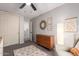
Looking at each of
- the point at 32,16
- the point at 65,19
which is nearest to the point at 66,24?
the point at 65,19

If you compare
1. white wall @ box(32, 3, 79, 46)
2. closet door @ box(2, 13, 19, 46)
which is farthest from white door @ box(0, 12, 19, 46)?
white wall @ box(32, 3, 79, 46)

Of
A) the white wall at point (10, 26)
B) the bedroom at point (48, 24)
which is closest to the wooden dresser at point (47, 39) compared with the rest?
the bedroom at point (48, 24)

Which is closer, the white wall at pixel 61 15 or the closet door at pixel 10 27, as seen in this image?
the white wall at pixel 61 15

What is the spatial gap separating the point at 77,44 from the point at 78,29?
15 cm

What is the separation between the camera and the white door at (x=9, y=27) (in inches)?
35.2

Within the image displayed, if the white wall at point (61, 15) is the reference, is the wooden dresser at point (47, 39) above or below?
below

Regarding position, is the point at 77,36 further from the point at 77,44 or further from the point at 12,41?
the point at 12,41

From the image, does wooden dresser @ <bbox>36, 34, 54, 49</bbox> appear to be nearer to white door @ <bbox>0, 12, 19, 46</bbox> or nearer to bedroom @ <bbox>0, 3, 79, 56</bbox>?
bedroom @ <bbox>0, 3, 79, 56</bbox>

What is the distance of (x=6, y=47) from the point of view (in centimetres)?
95

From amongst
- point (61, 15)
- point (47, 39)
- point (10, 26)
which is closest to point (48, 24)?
point (61, 15)

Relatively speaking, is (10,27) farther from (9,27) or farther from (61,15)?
(61,15)

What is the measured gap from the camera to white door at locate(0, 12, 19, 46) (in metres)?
0.89

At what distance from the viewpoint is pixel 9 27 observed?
892 millimetres

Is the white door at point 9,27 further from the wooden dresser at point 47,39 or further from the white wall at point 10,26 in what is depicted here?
the wooden dresser at point 47,39
